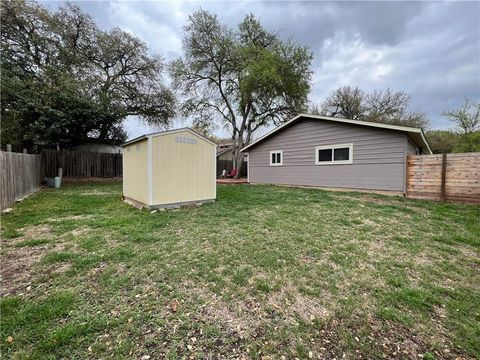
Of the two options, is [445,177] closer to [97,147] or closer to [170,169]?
[170,169]

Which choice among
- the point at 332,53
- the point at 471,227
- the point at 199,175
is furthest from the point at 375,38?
the point at 199,175

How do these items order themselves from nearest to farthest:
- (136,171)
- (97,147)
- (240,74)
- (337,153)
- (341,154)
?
(136,171) → (341,154) → (337,153) → (97,147) → (240,74)

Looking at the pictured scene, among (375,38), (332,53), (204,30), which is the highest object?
(204,30)

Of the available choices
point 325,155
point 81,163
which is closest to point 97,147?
point 81,163

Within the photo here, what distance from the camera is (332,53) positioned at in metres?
13.0

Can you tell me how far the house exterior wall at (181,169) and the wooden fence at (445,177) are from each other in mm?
7497

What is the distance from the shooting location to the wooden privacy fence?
41.9 feet

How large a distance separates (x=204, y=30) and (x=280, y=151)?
12.2 m

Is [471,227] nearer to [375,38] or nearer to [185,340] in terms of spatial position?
[185,340]

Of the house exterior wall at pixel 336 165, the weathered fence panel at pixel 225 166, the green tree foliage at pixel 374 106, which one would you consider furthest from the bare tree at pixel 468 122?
the weathered fence panel at pixel 225 166

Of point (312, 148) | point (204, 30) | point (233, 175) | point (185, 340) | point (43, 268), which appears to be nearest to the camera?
point (185, 340)

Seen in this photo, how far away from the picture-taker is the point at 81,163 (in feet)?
45.7

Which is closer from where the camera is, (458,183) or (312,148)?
(458,183)

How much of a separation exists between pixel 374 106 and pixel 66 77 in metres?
26.7
